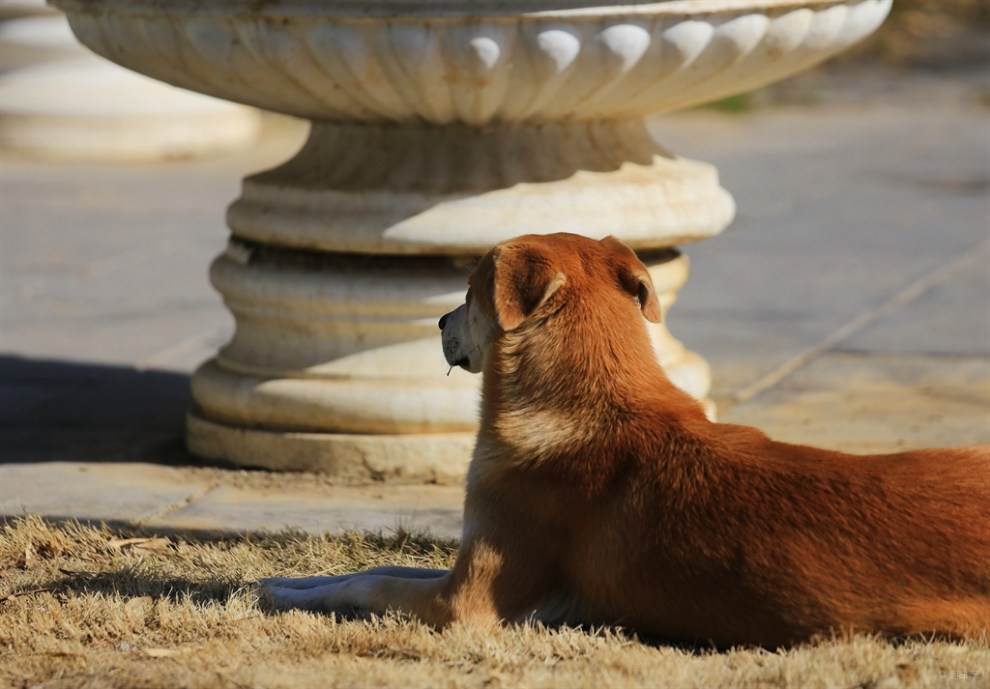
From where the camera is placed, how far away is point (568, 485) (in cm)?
324

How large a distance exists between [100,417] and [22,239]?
378 cm

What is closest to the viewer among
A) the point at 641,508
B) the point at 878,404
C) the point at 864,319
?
the point at 641,508

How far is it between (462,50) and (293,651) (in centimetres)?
179

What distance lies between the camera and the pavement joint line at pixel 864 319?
5.88m

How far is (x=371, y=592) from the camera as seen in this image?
3447mm

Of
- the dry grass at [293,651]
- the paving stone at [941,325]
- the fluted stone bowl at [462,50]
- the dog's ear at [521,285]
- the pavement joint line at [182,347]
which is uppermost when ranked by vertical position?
the fluted stone bowl at [462,50]

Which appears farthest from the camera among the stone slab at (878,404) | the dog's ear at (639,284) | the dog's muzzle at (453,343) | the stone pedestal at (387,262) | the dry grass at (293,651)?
the stone slab at (878,404)

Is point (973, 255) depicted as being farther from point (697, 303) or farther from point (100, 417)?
point (100, 417)

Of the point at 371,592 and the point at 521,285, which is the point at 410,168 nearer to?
the point at 521,285

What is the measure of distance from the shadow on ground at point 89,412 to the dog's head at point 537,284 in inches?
72.8

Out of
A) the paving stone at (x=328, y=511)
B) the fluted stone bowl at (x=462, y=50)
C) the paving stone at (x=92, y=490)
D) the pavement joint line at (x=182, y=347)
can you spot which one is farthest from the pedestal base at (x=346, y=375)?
the pavement joint line at (x=182, y=347)

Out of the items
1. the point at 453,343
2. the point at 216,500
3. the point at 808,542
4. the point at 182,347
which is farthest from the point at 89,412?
the point at 808,542

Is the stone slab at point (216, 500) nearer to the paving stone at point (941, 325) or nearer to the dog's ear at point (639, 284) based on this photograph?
the dog's ear at point (639, 284)

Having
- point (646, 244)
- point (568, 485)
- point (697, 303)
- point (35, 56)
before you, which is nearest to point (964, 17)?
point (35, 56)
